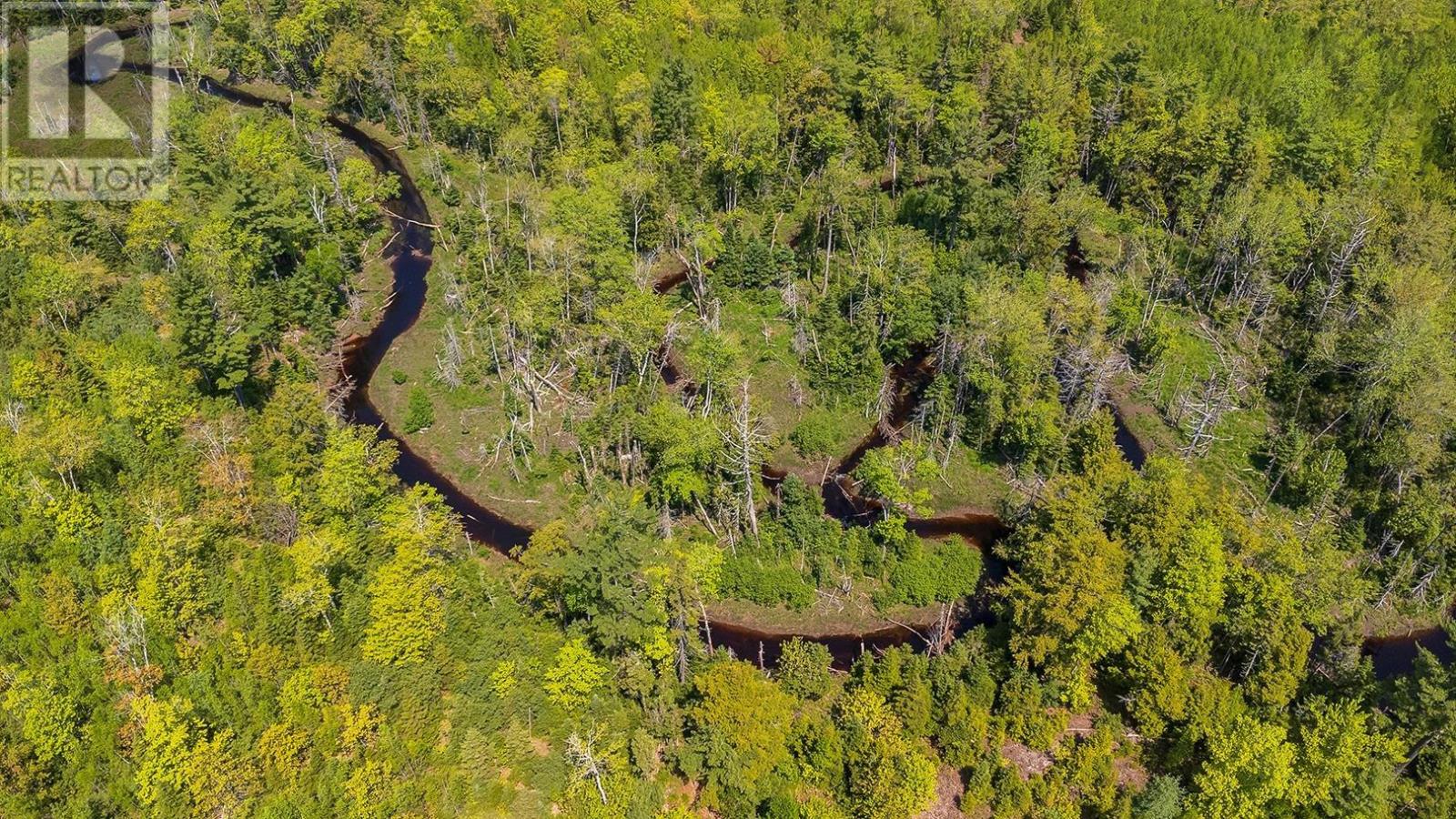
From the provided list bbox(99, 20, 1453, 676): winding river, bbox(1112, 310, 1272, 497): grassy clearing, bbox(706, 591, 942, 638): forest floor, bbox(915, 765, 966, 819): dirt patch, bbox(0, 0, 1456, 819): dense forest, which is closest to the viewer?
bbox(0, 0, 1456, 819): dense forest

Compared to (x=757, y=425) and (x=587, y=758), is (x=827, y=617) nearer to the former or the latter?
(x=757, y=425)

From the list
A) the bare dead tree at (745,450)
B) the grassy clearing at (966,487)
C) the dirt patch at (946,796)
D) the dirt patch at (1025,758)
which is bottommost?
the dirt patch at (946,796)

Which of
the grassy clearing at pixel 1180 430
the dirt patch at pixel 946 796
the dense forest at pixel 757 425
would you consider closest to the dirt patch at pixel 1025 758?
the dense forest at pixel 757 425

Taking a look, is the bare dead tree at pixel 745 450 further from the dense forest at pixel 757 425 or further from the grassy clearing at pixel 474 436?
the grassy clearing at pixel 474 436

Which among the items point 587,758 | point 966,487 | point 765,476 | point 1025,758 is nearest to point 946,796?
point 1025,758

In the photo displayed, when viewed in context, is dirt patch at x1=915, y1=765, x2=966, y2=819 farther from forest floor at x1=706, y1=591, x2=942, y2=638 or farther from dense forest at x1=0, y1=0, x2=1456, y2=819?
forest floor at x1=706, y1=591, x2=942, y2=638

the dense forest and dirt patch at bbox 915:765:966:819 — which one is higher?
the dense forest

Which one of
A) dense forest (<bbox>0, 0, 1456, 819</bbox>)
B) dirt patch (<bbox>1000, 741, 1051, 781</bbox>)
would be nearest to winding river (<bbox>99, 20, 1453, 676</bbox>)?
dense forest (<bbox>0, 0, 1456, 819</bbox>)
